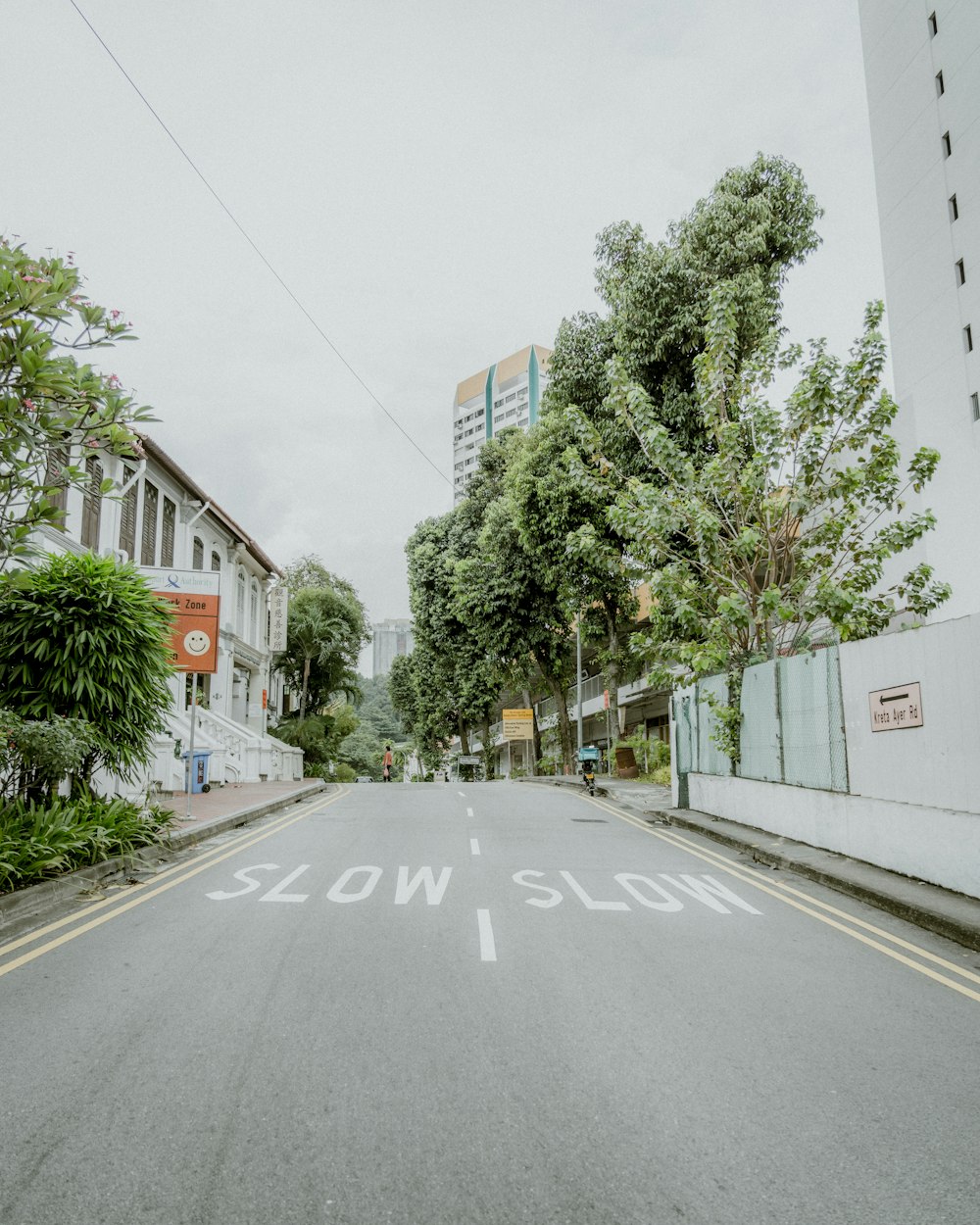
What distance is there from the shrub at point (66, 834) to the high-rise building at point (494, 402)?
103m

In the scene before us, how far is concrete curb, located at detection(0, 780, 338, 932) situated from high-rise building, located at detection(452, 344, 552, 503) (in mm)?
101118

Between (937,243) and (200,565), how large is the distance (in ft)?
76.8

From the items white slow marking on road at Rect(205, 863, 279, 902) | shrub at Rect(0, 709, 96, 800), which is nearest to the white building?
shrub at Rect(0, 709, 96, 800)

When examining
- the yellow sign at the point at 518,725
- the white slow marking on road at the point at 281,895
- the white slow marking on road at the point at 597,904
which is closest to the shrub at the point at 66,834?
the white slow marking on road at the point at 281,895

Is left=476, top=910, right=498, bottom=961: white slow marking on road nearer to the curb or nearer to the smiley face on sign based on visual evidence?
the curb

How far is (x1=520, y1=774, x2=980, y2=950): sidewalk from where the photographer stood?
7512 mm

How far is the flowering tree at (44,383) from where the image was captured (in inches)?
245

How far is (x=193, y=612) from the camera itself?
609 inches

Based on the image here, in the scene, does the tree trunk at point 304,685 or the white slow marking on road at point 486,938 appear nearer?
the white slow marking on road at point 486,938

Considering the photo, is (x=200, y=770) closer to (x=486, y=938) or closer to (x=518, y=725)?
(x=486, y=938)

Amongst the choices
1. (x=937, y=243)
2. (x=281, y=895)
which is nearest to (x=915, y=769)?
(x=281, y=895)

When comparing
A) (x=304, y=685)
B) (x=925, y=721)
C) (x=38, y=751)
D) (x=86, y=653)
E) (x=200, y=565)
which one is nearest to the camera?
(x=925, y=721)

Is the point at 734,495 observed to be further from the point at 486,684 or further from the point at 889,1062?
the point at 486,684

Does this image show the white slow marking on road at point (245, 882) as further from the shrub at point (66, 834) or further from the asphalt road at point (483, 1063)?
the shrub at point (66, 834)
